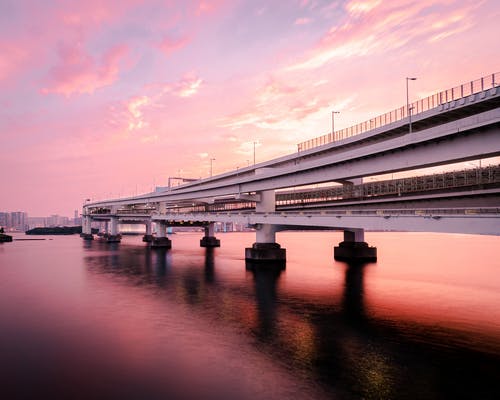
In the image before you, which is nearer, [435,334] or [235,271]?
[435,334]

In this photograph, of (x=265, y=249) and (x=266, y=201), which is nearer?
(x=265, y=249)

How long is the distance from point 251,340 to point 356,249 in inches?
1889

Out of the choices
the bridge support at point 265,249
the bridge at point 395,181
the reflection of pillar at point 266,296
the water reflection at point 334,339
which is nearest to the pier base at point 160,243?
the bridge at point 395,181

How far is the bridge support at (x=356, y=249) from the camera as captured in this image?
6650 cm

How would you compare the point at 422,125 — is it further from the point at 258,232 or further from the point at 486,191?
the point at 258,232

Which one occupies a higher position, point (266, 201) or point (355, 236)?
point (266, 201)

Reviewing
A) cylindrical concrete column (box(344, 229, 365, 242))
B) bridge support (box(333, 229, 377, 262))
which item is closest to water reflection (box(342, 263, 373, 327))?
bridge support (box(333, 229, 377, 262))

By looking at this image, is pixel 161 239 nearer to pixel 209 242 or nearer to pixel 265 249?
pixel 209 242

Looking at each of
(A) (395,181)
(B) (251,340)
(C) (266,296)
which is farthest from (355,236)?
(B) (251,340)

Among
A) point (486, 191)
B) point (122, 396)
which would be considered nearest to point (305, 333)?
point (122, 396)

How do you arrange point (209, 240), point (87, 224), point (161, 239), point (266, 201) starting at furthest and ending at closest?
point (87, 224) → point (209, 240) → point (161, 239) → point (266, 201)

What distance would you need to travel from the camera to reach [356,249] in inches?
2621

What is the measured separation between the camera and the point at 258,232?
5875 centimetres

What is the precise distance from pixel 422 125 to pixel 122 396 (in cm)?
3315
